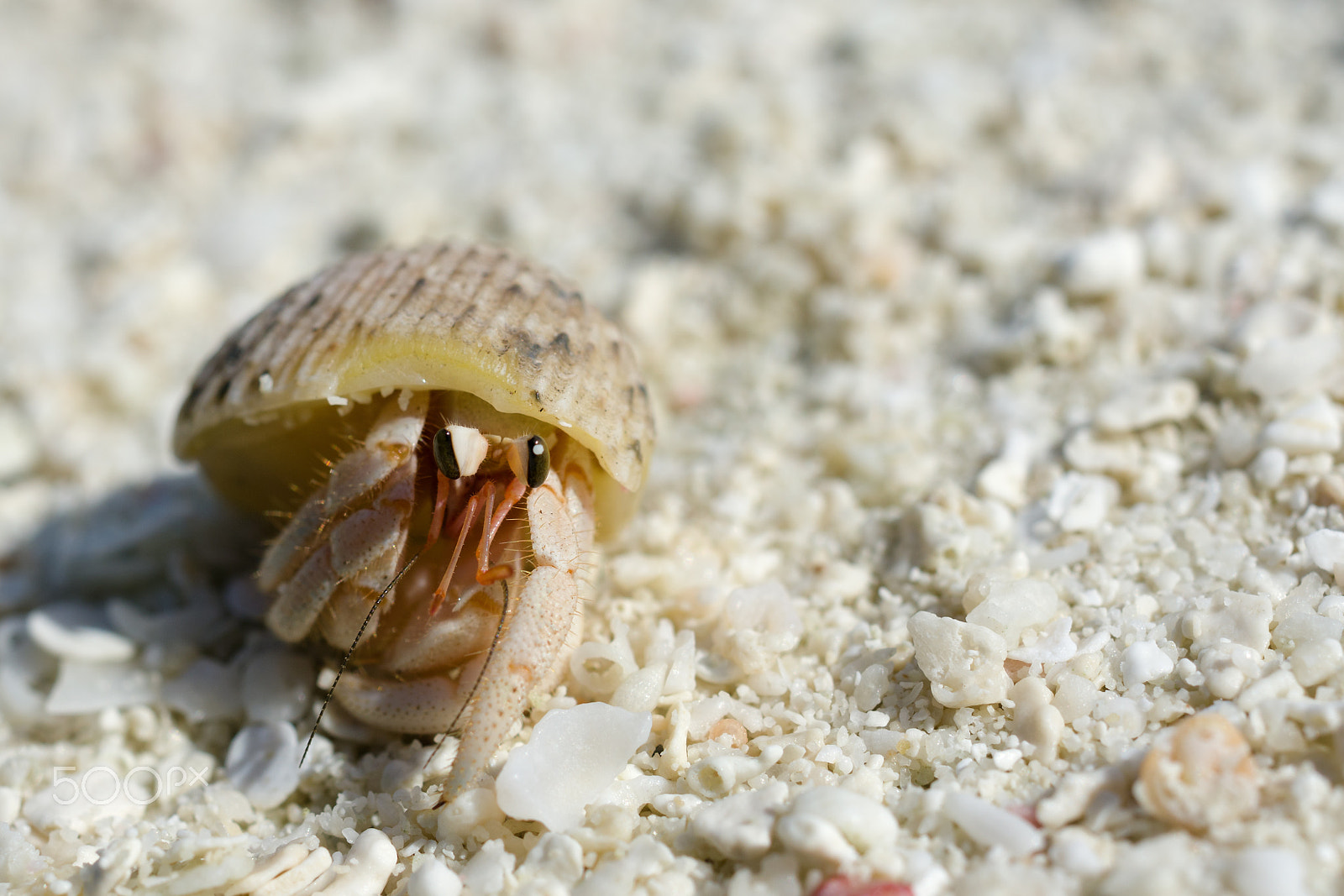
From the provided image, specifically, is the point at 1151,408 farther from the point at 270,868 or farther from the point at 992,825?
the point at 270,868

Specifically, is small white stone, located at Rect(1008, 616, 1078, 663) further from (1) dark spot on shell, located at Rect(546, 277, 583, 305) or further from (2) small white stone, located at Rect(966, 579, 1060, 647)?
(1) dark spot on shell, located at Rect(546, 277, 583, 305)

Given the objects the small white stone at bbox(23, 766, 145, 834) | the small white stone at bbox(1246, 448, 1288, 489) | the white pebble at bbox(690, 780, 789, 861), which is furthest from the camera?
the small white stone at bbox(1246, 448, 1288, 489)

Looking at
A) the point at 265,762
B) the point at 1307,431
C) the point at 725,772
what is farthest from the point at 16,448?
the point at 1307,431

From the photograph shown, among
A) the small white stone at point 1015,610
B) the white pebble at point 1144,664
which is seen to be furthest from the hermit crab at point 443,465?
the white pebble at point 1144,664

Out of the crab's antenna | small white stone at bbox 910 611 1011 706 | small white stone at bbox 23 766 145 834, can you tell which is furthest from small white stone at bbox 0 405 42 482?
small white stone at bbox 910 611 1011 706

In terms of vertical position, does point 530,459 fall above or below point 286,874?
above

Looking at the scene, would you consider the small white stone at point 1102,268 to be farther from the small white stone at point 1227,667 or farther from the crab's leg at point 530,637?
the crab's leg at point 530,637

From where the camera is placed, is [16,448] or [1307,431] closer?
[1307,431]

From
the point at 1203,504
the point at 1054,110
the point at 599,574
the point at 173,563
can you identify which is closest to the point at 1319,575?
the point at 1203,504
